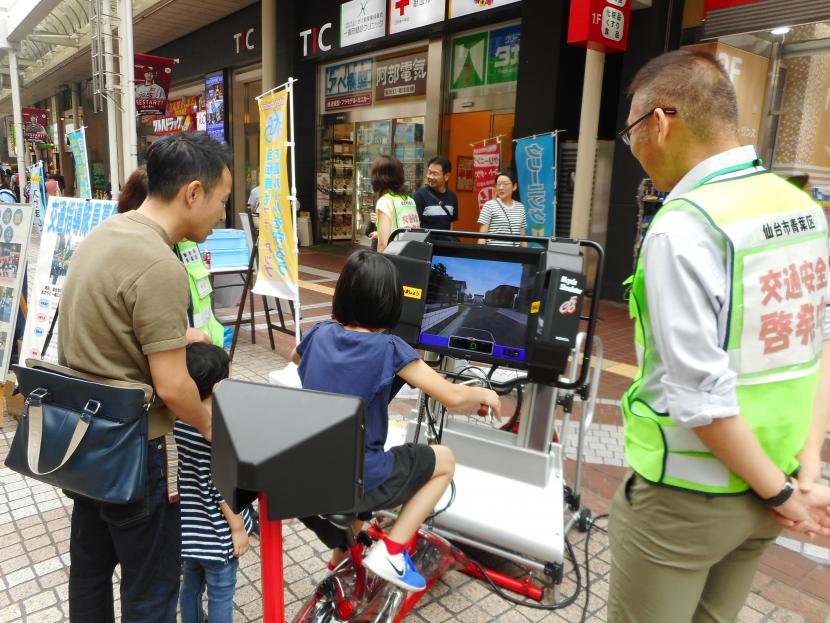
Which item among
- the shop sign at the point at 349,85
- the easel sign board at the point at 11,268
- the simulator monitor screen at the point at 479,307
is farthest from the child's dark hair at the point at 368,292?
the shop sign at the point at 349,85

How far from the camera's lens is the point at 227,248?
19.5 ft

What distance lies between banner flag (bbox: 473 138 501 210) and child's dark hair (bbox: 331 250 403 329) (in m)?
6.66

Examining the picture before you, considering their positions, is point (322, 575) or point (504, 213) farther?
point (504, 213)

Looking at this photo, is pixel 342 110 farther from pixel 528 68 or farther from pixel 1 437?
pixel 1 437

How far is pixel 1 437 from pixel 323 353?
3363 millimetres

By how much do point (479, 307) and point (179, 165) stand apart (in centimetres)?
138

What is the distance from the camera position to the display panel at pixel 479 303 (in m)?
2.45

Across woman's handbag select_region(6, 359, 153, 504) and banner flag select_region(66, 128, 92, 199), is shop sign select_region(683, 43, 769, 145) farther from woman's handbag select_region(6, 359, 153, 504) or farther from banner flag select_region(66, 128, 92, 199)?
woman's handbag select_region(6, 359, 153, 504)

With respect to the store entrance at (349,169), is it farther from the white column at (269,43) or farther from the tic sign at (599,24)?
the tic sign at (599,24)

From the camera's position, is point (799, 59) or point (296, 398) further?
point (799, 59)

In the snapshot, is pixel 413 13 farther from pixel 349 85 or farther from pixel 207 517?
pixel 207 517

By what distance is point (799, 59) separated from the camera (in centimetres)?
671

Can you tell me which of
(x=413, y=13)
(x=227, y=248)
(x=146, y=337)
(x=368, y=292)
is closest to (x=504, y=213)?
(x=227, y=248)

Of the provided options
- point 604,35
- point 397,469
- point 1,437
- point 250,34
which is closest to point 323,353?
point 397,469
